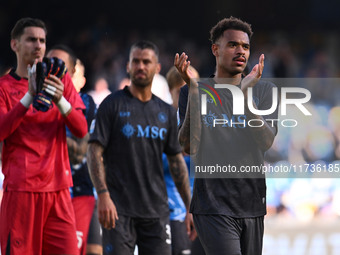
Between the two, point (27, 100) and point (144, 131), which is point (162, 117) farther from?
point (27, 100)

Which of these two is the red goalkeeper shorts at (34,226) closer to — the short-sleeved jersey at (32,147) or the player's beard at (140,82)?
the short-sleeved jersey at (32,147)

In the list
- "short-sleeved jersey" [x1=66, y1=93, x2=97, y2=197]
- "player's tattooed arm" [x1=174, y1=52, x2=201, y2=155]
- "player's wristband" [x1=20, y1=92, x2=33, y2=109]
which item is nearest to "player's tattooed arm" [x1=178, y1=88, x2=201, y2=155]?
"player's tattooed arm" [x1=174, y1=52, x2=201, y2=155]

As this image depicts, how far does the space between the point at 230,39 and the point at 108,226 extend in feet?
6.07

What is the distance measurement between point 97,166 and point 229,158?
1483mm

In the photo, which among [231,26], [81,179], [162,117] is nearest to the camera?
[231,26]

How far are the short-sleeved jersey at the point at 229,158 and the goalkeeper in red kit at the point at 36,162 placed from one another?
108 centimetres

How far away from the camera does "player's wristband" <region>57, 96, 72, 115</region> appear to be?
18.0ft

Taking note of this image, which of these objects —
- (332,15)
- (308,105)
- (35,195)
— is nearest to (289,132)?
(308,105)

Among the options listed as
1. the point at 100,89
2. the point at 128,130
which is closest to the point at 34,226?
the point at 128,130

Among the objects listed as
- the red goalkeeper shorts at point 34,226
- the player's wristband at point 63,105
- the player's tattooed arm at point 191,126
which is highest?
the player's wristband at point 63,105

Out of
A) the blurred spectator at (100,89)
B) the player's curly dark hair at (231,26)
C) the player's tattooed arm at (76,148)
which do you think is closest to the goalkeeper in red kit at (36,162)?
the player's tattooed arm at (76,148)

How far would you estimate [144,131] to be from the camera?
616 cm

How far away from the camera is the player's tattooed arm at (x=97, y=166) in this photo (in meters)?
5.88

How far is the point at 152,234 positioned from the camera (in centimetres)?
603
